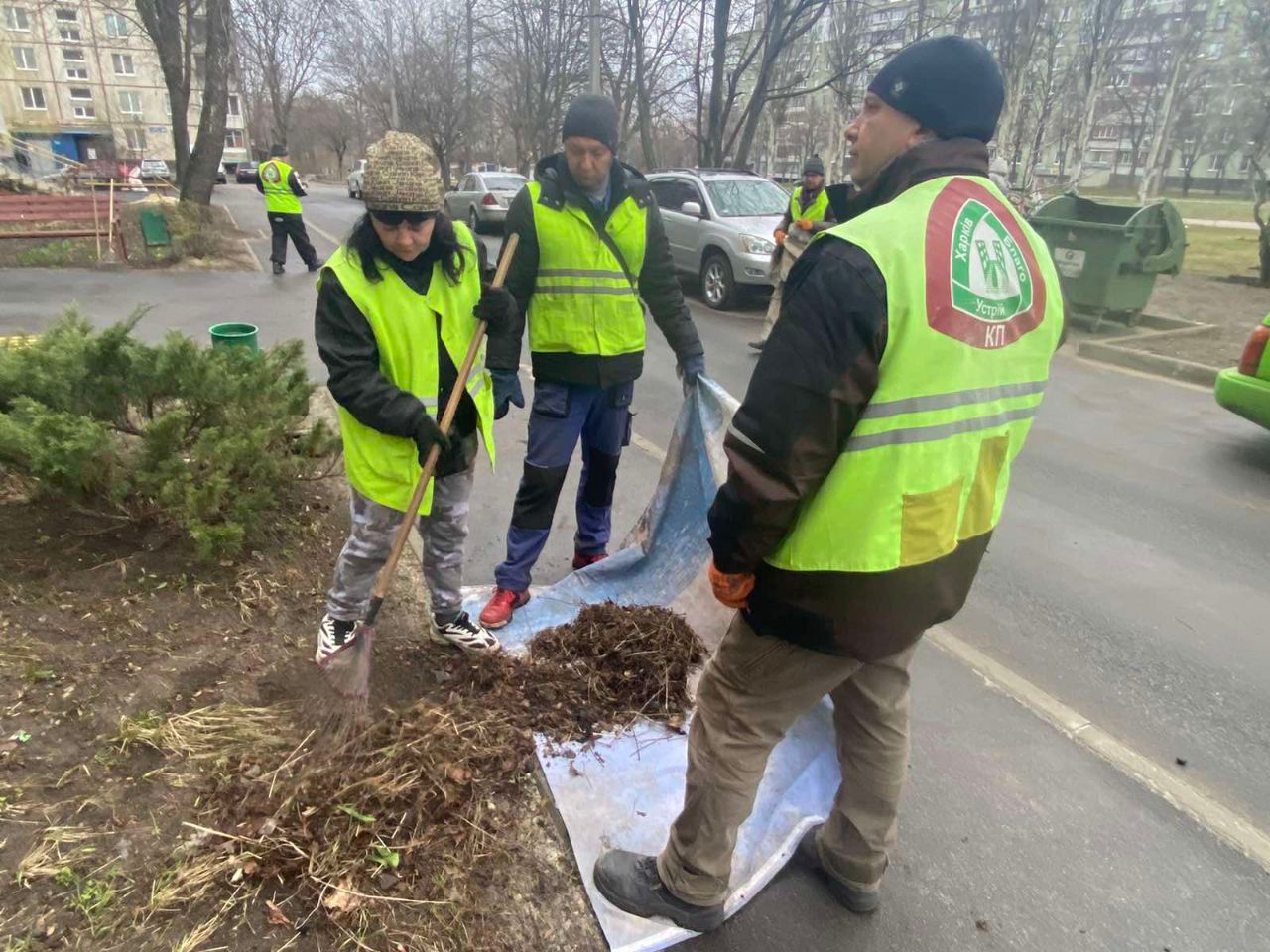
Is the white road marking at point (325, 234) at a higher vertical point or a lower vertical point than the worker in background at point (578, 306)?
lower

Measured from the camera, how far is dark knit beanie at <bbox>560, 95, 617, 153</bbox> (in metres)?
2.90

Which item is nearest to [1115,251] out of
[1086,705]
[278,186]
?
[1086,705]

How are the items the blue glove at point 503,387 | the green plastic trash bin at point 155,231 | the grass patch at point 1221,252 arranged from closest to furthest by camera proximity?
the blue glove at point 503,387 < the green plastic trash bin at point 155,231 < the grass patch at point 1221,252

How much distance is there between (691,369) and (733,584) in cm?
171

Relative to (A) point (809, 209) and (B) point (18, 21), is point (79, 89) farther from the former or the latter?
(A) point (809, 209)

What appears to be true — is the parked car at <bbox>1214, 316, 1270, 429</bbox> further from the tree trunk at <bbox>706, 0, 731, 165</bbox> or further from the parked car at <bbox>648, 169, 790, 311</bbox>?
the tree trunk at <bbox>706, 0, 731, 165</bbox>

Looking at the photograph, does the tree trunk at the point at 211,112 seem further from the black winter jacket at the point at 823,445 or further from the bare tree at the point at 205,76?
the black winter jacket at the point at 823,445

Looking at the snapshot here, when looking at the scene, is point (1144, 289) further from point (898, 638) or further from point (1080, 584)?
point (898, 638)

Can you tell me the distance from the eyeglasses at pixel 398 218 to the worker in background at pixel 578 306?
0.56 meters

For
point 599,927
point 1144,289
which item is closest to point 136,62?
point 1144,289

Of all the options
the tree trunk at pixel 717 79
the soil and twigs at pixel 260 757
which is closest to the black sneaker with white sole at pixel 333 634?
the soil and twigs at pixel 260 757

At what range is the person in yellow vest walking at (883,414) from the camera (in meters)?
1.48

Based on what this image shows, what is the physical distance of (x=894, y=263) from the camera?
1455mm

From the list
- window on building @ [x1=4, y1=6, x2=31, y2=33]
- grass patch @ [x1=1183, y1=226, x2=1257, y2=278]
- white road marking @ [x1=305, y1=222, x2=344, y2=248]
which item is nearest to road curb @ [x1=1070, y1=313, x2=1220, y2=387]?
grass patch @ [x1=1183, y1=226, x2=1257, y2=278]
